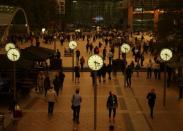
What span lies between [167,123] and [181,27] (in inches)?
576

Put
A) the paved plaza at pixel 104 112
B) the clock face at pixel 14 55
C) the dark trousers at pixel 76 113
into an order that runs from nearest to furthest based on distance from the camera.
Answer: the paved plaza at pixel 104 112 < the dark trousers at pixel 76 113 < the clock face at pixel 14 55

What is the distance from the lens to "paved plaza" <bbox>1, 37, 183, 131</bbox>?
22.3 metres

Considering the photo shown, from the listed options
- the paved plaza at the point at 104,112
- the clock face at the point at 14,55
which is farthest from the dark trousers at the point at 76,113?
the clock face at the point at 14,55

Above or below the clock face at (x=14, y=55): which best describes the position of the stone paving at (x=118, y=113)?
below

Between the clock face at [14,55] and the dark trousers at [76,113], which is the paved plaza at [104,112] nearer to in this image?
the dark trousers at [76,113]

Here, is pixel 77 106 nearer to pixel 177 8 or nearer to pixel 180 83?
pixel 180 83

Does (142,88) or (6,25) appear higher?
(6,25)

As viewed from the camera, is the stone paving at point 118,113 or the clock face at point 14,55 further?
the clock face at point 14,55

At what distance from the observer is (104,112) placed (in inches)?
1015

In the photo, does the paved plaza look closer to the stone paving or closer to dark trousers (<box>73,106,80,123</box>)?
the stone paving

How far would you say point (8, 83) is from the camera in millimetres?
28672

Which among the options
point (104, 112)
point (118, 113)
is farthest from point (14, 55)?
point (118, 113)

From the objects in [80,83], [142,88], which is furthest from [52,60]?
[142,88]

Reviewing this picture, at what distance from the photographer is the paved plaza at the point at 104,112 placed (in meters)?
22.3
